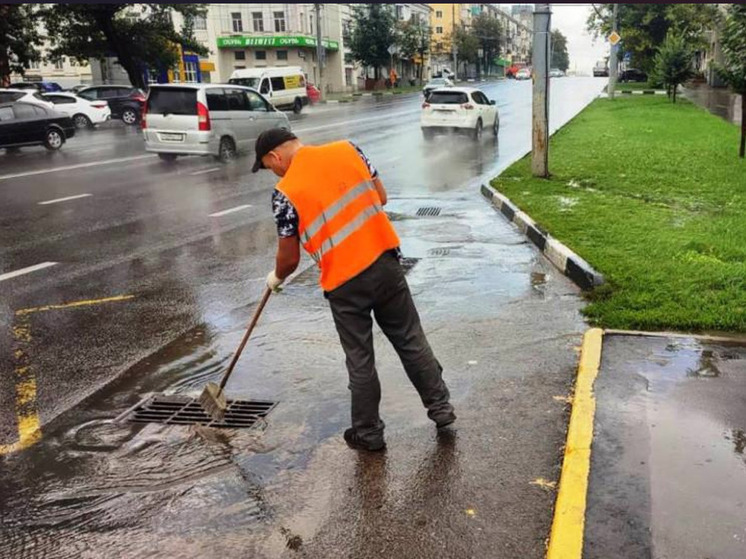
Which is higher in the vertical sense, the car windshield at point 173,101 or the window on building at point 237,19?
the window on building at point 237,19

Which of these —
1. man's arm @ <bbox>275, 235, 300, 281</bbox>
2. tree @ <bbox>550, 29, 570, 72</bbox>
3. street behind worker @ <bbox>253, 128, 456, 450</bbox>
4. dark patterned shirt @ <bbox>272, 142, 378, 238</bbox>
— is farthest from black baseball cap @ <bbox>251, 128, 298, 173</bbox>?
tree @ <bbox>550, 29, 570, 72</bbox>

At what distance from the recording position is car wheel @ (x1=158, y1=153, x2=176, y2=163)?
17.3 m

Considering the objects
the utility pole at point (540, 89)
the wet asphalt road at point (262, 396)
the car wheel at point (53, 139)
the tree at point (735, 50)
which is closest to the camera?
the wet asphalt road at point (262, 396)

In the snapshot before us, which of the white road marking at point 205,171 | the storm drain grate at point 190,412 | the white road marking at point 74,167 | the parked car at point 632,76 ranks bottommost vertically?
the storm drain grate at point 190,412

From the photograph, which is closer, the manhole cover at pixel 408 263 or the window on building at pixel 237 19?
the manhole cover at pixel 408 263

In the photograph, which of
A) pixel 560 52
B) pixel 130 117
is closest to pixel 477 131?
pixel 130 117

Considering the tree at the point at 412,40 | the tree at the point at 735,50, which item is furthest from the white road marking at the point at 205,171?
the tree at the point at 412,40

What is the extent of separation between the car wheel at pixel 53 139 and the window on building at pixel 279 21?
47.2 meters

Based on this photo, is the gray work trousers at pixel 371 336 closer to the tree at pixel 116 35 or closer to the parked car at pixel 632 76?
the tree at pixel 116 35

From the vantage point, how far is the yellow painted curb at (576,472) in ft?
9.32

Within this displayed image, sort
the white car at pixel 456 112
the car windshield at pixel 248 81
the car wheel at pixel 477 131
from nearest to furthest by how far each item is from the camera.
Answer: the white car at pixel 456 112
the car wheel at pixel 477 131
the car windshield at pixel 248 81

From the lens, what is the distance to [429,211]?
1061 centimetres

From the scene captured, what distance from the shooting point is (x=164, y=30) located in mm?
37438

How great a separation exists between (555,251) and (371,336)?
4114 millimetres
